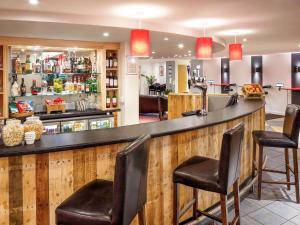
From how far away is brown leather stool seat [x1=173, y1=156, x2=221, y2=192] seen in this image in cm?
225

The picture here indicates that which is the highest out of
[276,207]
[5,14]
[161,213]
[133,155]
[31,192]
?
[5,14]

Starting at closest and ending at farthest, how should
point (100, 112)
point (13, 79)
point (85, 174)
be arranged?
1. point (85, 174)
2. point (13, 79)
3. point (100, 112)

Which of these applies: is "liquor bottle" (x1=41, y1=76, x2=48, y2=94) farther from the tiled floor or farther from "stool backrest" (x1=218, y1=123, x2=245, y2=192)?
"stool backrest" (x1=218, y1=123, x2=245, y2=192)

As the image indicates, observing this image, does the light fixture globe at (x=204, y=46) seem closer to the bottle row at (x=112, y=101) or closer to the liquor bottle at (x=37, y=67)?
the bottle row at (x=112, y=101)

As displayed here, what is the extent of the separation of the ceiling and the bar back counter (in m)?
2.18

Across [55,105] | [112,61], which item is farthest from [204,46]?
[55,105]

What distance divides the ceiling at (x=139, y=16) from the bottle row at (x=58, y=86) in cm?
84

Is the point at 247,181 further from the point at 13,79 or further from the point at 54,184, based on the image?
the point at 13,79

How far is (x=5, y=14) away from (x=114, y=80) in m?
2.75

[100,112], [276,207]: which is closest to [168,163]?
[276,207]

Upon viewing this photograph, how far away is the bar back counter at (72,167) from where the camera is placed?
1.99 meters

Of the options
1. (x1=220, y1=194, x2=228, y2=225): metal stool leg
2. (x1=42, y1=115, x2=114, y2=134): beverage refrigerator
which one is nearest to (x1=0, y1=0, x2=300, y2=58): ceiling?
(x1=42, y1=115, x2=114, y2=134): beverage refrigerator

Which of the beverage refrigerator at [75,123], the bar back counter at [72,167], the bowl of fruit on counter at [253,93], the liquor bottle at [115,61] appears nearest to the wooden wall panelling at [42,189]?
the bar back counter at [72,167]

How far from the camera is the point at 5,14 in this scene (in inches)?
166
